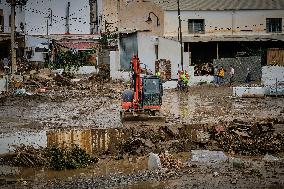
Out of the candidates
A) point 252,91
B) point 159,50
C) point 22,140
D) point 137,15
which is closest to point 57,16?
point 137,15

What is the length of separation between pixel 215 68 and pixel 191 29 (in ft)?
24.8

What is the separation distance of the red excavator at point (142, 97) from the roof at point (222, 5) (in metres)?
21.3

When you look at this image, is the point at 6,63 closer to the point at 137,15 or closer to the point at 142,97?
the point at 137,15

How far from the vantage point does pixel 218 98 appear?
84.4 ft

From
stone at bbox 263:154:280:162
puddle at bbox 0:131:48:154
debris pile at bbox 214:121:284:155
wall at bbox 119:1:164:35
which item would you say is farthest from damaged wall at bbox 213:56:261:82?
puddle at bbox 0:131:48:154

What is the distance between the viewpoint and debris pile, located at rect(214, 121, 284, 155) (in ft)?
48.2

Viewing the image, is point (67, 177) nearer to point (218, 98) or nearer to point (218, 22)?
point (218, 98)

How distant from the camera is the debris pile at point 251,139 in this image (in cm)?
1470

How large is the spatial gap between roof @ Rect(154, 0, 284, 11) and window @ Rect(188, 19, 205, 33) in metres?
1.03

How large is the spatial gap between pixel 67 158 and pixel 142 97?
5614 millimetres

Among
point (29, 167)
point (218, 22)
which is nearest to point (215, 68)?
point (218, 22)

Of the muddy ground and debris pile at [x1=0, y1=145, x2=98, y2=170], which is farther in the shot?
debris pile at [x1=0, y1=145, x2=98, y2=170]

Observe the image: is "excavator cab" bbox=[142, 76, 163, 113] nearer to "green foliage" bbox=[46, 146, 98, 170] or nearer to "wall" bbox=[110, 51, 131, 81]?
"green foliage" bbox=[46, 146, 98, 170]

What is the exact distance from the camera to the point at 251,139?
15312mm
